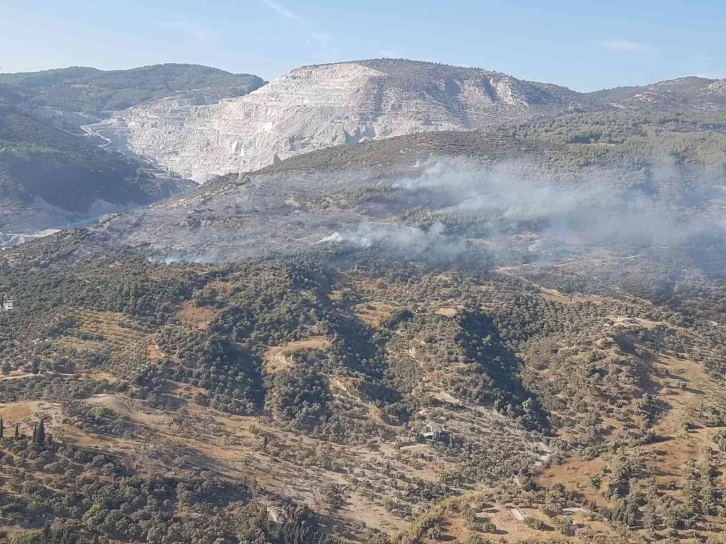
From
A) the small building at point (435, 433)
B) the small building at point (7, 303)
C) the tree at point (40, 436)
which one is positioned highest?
the small building at point (7, 303)

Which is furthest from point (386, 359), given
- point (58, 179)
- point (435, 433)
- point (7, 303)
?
point (58, 179)

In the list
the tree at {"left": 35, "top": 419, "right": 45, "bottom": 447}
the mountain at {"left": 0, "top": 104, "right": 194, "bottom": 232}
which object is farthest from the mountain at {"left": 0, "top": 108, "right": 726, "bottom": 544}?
the mountain at {"left": 0, "top": 104, "right": 194, "bottom": 232}

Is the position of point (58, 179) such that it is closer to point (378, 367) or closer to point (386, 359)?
point (386, 359)

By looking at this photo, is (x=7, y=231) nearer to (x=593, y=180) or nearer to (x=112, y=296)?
(x=112, y=296)

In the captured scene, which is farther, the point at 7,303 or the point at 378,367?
the point at 7,303

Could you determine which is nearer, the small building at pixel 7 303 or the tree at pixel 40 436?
the tree at pixel 40 436

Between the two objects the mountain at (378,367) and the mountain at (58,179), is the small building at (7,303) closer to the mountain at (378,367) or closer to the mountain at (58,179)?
the mountain at (378,367)

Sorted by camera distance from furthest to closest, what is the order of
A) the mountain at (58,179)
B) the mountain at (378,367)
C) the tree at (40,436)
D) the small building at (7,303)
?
the mountain at (58,179), the small building at (7,303), the tree at (40,436), the mountain at (378,367)

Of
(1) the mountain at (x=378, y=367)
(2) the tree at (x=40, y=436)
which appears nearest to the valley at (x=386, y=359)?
(2) the tree at (x=40, y=436)

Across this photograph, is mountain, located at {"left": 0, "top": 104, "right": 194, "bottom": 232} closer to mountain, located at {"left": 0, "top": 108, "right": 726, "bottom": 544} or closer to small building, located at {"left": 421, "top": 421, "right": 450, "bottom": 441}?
mountain, located at {"left": 0, "top": 108, "right": 726, "bottom": 544}
